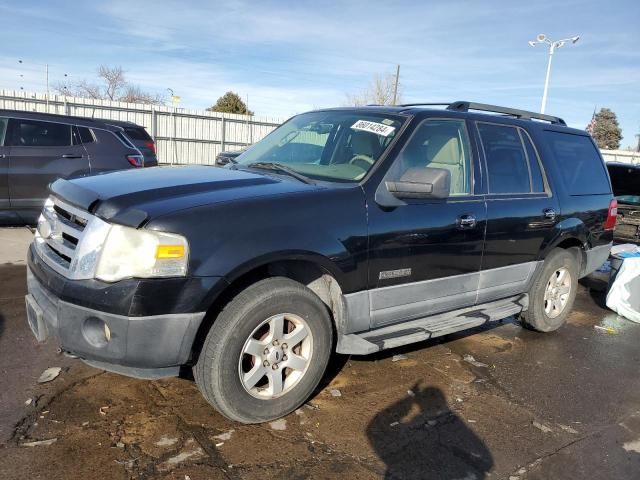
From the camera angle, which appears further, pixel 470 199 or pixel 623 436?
pixel 470 199

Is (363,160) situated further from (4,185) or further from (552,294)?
(4,185)

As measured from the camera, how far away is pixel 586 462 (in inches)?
118

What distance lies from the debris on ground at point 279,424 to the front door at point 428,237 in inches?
33.5

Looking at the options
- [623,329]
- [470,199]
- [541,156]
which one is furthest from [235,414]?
[623,329]

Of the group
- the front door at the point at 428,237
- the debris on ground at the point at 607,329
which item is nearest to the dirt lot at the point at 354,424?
the front door at the point at 428,237

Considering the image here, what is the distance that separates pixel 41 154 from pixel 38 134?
12.8 inches

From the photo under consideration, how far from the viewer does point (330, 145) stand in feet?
13.2

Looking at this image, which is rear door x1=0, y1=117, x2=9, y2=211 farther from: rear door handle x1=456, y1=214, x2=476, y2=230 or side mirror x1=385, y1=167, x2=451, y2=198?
rear door handle x1=456, y1=214, x2=476, y2=230

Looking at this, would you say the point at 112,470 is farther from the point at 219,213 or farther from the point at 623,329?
the point at 623,329

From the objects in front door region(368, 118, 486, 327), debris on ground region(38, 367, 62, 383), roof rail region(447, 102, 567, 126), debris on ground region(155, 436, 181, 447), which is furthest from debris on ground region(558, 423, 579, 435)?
debris on ground region(38, 367, 62, 383)

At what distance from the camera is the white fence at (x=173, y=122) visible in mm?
19656

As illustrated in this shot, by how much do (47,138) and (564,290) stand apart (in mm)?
7221

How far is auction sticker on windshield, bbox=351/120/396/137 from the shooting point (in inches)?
149

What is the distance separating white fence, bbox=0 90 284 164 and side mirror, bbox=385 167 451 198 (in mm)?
19514
